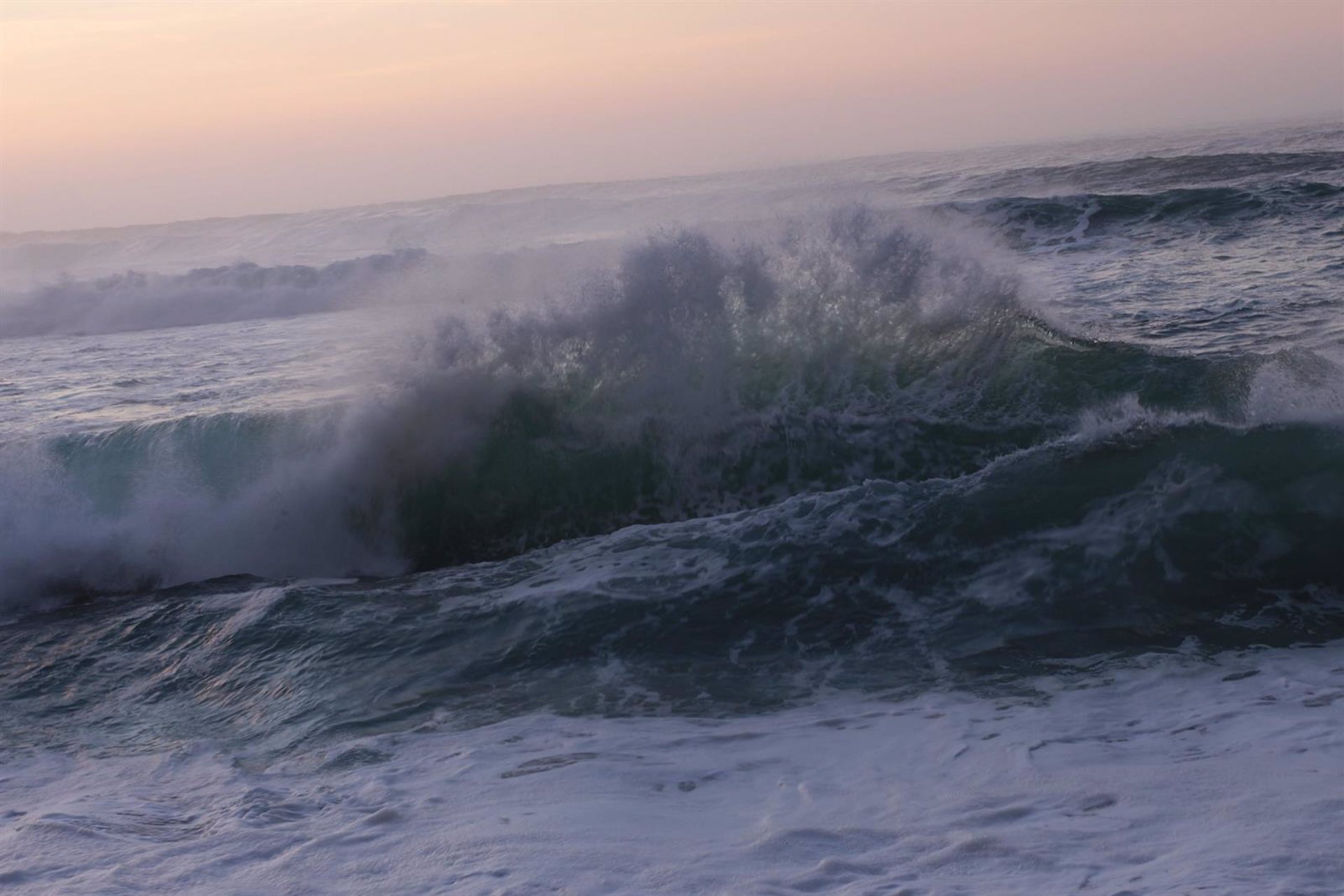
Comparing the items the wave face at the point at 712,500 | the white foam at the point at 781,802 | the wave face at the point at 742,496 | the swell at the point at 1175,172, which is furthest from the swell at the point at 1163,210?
the white foam at the point at 781,802

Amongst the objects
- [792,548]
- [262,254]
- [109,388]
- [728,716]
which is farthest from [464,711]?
→ [262,254]

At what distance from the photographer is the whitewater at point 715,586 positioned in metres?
3.71

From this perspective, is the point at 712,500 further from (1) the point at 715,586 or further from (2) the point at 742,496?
(1) the point at 715,586

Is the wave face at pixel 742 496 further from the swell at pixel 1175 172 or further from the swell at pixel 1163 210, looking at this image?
the swell at pixel 1175 172

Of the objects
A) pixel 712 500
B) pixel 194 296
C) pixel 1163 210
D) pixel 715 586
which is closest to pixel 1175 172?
pixel 1163 210

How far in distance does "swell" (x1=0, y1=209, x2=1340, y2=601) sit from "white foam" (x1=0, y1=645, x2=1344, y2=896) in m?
3.14

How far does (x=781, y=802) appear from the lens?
3.93 metres

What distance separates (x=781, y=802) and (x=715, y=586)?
225 cm

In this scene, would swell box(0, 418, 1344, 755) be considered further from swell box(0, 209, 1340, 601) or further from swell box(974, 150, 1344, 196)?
swell box(974, 150, 1344, 196)

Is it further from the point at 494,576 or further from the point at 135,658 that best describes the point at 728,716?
the point at 135,658

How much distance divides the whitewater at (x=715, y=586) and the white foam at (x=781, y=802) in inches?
0.8

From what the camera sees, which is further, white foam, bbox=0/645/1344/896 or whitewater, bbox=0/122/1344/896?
whitewater, bbox=0/122/1344/896

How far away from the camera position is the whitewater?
3711mm

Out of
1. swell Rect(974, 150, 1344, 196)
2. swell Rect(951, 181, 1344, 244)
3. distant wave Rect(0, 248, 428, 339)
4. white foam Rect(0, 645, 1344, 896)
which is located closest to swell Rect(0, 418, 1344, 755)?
white foam Rect(0, 645, 1344, 896)
